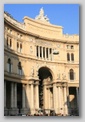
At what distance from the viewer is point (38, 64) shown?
988 cm

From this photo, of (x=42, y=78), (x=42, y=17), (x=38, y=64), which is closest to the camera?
(x=42, y=17)

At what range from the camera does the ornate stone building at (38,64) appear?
8.84 meters

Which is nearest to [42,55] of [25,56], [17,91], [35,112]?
[25,56]

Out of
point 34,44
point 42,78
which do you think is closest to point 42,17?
point 34,44

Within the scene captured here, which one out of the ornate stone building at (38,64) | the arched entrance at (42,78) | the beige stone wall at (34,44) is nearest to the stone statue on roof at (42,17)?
the ornate stone building at (38,64)

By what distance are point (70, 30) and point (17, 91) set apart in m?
2.39

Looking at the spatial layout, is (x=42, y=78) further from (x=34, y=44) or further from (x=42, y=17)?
(x=42, y=17)

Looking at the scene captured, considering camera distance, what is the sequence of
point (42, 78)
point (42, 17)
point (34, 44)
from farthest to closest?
point (42, 78) < point (34, 44) < point (42, 17)

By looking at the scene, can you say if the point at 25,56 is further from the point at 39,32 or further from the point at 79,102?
the point at 79,102

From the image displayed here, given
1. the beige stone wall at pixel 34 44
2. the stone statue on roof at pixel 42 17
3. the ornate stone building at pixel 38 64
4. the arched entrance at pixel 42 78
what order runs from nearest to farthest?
the stone statue on roof at pixel 42 17
the ornate stone building at pixel 38 64
the beige stone wall at pixel 34 44
the arched entrance at pixel 42 78

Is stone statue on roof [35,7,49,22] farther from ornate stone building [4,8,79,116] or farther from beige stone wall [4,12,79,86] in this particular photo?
beige stone wall [4,12,79,86]

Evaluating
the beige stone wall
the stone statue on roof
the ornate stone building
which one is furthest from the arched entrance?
the stone statue on roof

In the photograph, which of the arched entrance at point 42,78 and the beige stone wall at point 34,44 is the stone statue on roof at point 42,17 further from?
the arched entrance at point 42,78

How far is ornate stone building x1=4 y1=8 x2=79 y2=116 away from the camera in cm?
884
